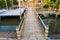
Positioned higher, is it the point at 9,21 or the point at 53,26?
the point at 53,26

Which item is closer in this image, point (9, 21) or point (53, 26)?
point (53, 26)

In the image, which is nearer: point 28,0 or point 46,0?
point 46,0

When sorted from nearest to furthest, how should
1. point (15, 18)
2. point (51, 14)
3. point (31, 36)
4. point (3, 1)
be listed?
point (31, 36), point (15, 18), point (51, 14), point (3, 1)

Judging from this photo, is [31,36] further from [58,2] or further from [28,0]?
[28,0]

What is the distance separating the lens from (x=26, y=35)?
9.08 metres

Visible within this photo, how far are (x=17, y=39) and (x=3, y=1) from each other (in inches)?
757

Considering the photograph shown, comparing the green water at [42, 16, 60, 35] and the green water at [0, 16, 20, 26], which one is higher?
the green water at [42, 16, 60, 35]

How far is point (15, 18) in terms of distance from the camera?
18109 millimetres

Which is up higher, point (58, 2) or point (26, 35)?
point (58, 2)

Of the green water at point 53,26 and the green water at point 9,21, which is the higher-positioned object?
the green water at point 53,26

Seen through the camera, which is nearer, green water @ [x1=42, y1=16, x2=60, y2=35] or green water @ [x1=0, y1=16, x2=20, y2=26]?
Result: green water @ [x1=42, y1=16, x2=60, y2=35]

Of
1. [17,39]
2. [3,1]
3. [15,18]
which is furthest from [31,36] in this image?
[3,1]

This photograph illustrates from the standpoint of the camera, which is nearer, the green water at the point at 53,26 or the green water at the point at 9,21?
the green water at the point at 53,26

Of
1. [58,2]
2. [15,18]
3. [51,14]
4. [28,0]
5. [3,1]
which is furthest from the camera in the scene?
[28,0]
